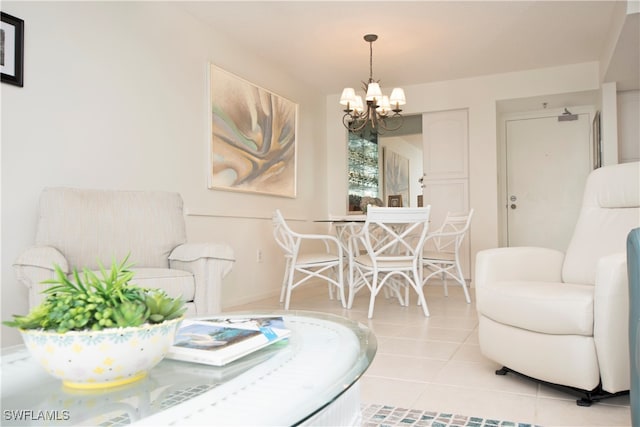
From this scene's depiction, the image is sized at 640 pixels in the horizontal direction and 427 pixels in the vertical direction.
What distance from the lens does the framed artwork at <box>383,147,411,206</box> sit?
8.04m

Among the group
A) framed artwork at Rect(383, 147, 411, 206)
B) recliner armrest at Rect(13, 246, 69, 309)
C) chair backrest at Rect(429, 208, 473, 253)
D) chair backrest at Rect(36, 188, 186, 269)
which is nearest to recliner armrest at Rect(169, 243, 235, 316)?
chair backrest at Rect(36, 188, 186, 269)

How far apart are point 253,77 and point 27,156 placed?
2544 mm

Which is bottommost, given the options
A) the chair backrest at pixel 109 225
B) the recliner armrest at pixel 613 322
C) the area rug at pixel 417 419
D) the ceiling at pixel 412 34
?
the area rug at pixel 417 419

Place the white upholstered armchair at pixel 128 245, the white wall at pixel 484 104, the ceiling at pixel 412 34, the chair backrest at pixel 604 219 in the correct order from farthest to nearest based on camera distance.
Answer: the white wall at pixel 484 104 < the ceiling at pixel 412 34 < the white upholstered armchair at pixel 128 245 < the chair backrest at pixel 604 219

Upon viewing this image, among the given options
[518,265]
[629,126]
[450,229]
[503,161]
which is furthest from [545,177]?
[518,265]

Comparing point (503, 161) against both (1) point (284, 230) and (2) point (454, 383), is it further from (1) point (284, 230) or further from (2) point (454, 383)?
(2) point (454, 383)

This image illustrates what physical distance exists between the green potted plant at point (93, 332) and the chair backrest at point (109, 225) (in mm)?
1749

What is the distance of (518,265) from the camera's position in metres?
2.37

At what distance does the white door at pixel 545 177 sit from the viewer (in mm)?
5953

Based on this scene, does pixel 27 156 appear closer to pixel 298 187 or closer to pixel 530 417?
pixel 530 417

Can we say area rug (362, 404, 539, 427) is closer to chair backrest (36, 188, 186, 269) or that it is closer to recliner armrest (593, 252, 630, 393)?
recliner armrest (593, 252, 630, 393)

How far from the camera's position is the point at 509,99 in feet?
18.5

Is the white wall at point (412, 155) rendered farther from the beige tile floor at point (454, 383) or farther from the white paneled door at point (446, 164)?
the beige tile floor at point (454, 383)

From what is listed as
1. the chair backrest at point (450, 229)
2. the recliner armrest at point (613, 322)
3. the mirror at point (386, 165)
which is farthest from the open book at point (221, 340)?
the mirror at point (386, 165)
